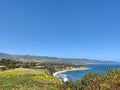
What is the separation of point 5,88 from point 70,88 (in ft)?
22.1

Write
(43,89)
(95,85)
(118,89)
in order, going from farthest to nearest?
(43,89) < (95,85) < (118,89)

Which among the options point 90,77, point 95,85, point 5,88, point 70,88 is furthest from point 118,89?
point 5,88

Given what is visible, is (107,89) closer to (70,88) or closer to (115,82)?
(115,82)

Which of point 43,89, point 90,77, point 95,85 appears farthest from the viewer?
point 43,89

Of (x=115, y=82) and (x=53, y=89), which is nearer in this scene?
(x=115, y=82)

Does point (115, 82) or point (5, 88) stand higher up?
Answer: point (115, 82)

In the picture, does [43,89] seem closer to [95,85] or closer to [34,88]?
[34,88]

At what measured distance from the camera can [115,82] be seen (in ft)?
38.7

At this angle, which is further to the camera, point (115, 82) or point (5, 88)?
point (5, 88)

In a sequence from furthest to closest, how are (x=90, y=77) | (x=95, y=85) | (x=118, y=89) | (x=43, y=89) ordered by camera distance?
(x=43, y=89) < (x=90, y=77) < (x=95, y=85) < (x=118, y=89)

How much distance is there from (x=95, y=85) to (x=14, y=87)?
16178 mm

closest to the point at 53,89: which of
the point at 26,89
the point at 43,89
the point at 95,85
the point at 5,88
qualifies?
the point at 43,89

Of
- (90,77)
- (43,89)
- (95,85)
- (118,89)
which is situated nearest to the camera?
(118,89)

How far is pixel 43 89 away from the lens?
26781 mm
